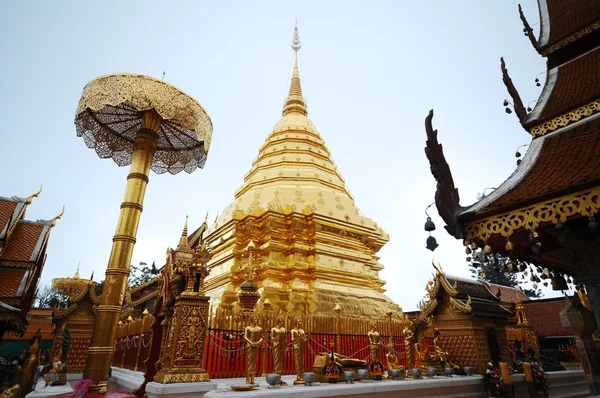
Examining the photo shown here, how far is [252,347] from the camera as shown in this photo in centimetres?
650

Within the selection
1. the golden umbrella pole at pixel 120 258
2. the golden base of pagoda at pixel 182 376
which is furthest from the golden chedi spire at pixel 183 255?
the golden base of pagoda at pixel 182 376

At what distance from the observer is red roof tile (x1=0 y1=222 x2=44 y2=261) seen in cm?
1011

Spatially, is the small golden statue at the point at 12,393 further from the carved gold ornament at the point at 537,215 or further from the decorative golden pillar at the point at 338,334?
the decorative golden pillar at the point at 338,334

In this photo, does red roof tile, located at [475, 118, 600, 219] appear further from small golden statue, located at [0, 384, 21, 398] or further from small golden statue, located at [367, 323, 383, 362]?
small golden statue, located at [0, 384, 21, 398]

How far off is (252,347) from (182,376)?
1.58m

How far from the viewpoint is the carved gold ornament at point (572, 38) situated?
5.16m

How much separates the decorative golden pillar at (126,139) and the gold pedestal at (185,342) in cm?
81

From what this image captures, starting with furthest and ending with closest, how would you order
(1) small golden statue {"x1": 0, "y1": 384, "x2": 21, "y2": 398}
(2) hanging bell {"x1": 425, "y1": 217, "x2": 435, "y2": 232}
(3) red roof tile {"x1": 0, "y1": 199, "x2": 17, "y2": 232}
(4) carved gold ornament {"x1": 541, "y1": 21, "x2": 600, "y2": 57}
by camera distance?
(3) red roof tile {"x1": 0, "y1": 199, "x2": 17, "y2": 232} < (4) carved gold ornament {"x1": 541, "y1": 21, "x2": 600, "y2": 57} < (2) hanging bell {"x1": 425, "y1": 217, "x2": 435, "y2": 232} < (1) small golden statue {"x1": 0, "y1": 384, "x2": 21, "y2": 398}

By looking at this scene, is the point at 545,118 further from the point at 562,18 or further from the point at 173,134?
the point at 173,134

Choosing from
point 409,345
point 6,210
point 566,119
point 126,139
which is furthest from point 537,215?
point 6,210

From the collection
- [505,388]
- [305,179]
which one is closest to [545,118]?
[505,388]

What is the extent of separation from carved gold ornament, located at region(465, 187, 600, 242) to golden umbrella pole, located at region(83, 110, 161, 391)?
185 inches

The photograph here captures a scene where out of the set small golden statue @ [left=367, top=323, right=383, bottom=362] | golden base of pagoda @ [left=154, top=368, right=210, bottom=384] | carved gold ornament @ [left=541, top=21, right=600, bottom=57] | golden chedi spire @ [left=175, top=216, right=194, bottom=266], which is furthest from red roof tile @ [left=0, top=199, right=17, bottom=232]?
carved gold ornament @ [left=541, top=21, right=600, bottom=57]

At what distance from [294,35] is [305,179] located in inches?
719
